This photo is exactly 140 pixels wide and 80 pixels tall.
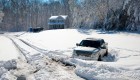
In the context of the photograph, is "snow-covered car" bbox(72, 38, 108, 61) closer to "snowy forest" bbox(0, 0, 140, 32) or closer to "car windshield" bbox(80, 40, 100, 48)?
"car windshield" bbox(80, 40, 100, 48)

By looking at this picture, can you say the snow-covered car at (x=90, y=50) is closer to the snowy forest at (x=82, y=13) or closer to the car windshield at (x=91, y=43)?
the car windshield at (x=91, y=43)

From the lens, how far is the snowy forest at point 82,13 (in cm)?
4902

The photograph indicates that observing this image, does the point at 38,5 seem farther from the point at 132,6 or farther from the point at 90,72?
the point at 90,72

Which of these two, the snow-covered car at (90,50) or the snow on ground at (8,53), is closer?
the snow-covered car at (90,50)

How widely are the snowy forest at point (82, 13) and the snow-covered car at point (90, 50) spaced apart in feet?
90.6

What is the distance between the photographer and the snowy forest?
49016mm

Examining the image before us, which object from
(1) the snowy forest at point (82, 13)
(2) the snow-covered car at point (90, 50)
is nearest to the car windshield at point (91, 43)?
(2) the snow-covered car at point (90, 50)

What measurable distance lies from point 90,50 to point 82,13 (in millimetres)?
51071

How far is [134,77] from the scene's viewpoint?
1180 cm

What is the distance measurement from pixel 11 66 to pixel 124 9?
39.2m

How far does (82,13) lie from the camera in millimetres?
68125

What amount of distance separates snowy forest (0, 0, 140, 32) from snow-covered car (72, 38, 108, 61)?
90.6 feet

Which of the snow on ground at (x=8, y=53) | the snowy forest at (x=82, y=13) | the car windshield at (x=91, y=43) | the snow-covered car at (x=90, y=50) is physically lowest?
the snow on ground at (x=8, y=53)

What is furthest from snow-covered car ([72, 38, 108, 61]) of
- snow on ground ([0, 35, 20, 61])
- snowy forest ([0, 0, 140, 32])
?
Result: snowy forest ([0, 0, 140, 32])
